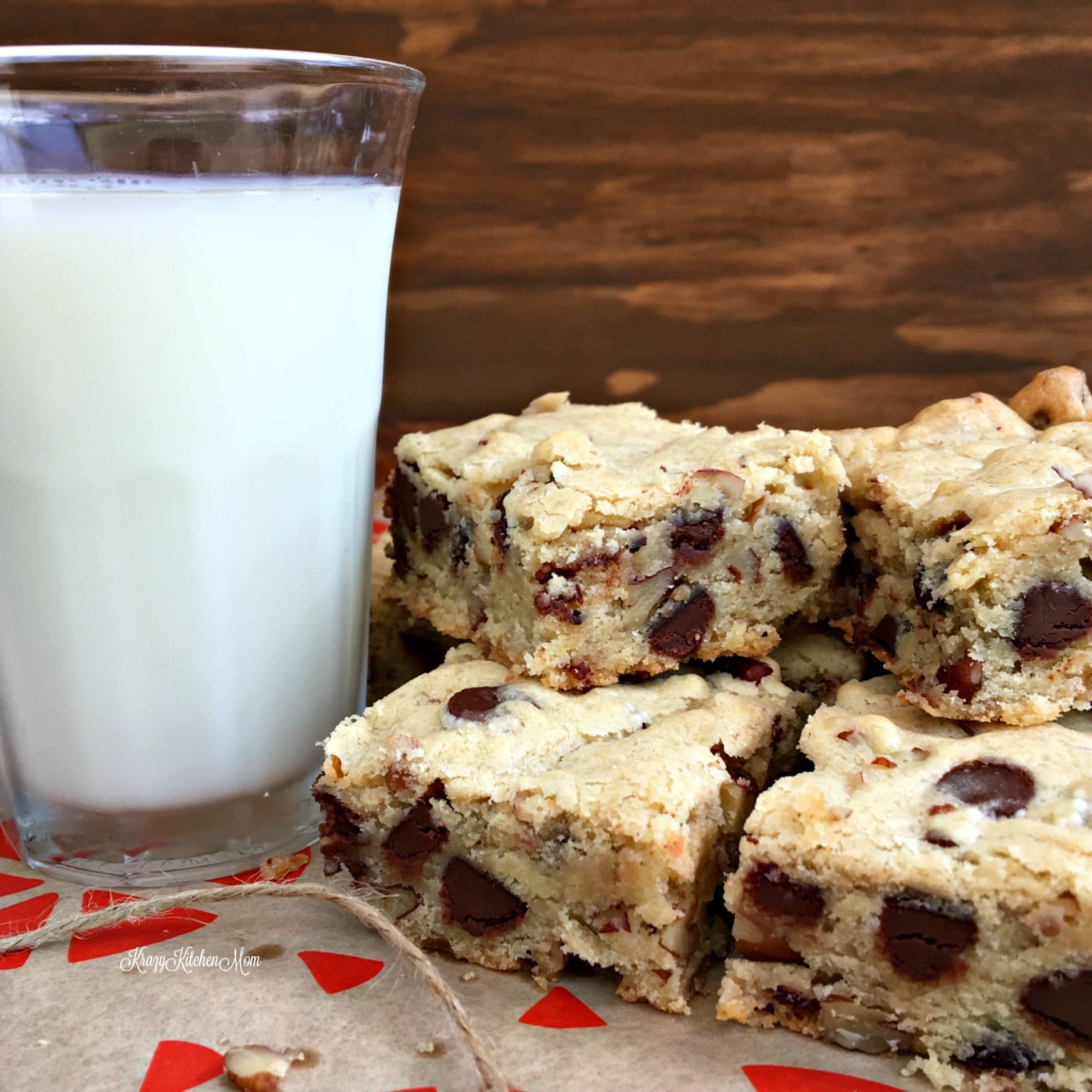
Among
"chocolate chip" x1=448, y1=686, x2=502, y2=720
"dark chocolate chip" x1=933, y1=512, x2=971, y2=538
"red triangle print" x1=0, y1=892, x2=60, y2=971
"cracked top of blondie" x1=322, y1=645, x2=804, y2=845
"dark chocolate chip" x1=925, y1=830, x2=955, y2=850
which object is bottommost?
"red triangle print" x1=0, y1=892, x2=60, y2=971

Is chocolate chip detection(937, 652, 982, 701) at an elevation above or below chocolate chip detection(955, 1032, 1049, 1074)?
above

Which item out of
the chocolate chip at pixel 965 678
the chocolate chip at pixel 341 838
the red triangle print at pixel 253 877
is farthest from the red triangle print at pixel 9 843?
the chocolate chip at pixel 965 678

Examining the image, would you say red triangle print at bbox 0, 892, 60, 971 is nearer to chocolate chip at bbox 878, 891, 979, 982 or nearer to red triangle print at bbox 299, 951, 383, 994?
red triangle print at bbox 299, 951, 383, 994

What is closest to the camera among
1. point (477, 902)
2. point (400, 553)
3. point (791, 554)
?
point (477, 902)

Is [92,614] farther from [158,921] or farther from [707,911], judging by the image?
[707,911]

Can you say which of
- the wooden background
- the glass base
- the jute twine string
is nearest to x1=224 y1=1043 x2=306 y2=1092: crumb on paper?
the jute twine string

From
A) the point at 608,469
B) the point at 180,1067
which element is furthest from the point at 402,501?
the point at 180,1067

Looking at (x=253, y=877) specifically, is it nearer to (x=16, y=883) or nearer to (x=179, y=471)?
(x=16, y=883)
